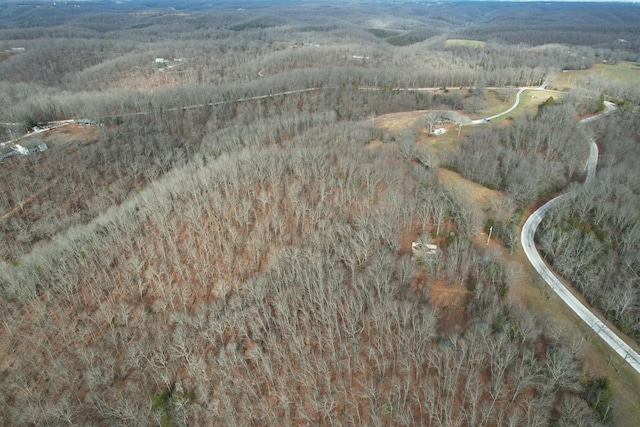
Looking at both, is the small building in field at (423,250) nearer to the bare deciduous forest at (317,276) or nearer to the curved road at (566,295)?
the bare deciduous forest at (317,276)

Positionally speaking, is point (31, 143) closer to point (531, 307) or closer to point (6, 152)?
point (6, 152)

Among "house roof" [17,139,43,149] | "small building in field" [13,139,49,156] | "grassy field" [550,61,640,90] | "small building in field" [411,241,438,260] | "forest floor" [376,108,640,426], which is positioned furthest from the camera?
"grassy field" [550,61,640,90]

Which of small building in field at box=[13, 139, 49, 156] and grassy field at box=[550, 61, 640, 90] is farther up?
grassy field at box=[550, 61, 640, 90]

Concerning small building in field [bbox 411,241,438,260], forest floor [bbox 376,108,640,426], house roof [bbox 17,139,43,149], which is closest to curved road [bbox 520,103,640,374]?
forest floor [bbox 376,108,640,426]

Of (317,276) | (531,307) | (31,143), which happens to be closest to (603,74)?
(531,307)

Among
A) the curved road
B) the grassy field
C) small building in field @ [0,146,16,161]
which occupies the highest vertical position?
the grassy field

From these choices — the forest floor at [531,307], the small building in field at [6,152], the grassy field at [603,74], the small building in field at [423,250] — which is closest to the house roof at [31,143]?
the small building in field at [6,152]

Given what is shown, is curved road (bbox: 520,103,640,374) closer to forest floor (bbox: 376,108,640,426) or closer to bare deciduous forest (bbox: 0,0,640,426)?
forest floor (bbox: 376,108,640,426)
